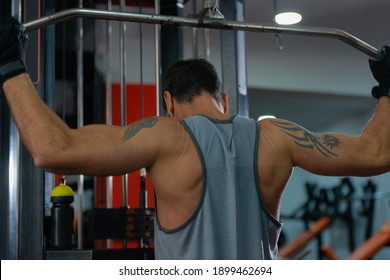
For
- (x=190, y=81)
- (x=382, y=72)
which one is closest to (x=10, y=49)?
(x=190, y=81)

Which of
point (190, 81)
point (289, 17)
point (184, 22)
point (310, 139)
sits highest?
point (289, 17)

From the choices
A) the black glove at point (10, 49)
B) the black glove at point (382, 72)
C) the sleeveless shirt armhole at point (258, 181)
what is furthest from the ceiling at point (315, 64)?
the black glove at point (10, 49)

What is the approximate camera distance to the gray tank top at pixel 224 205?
3.40ft

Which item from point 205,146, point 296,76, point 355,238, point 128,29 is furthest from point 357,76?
point 205,146

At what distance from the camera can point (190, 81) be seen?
1.17 m

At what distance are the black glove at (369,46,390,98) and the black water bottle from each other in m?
0.88

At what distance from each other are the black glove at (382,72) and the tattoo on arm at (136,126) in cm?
54

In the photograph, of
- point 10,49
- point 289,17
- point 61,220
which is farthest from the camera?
point 289,17

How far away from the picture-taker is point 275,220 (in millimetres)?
1108

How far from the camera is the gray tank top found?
1.04 m

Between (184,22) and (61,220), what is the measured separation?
2.31 feet

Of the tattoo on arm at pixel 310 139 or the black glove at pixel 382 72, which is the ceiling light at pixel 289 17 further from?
the tattoo on arm at pixel 310 139

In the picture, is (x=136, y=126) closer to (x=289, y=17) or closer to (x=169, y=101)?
(x=169, y=101)

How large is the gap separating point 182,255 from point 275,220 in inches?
8.0
